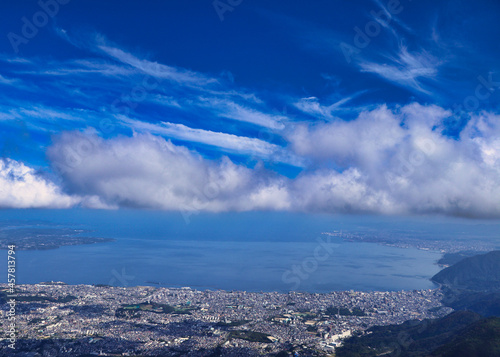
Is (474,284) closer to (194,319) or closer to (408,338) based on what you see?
(408,338)

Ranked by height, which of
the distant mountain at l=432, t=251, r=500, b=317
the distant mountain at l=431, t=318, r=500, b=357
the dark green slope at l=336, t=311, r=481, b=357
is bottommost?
the distant mountain at l=432, t=251, r=500, b=317

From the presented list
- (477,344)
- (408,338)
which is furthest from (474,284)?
(477,344)

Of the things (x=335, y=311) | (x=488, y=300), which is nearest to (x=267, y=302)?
(x=335, y=311)

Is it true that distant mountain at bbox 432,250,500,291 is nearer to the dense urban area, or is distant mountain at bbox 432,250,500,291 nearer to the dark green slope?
the dense urban area

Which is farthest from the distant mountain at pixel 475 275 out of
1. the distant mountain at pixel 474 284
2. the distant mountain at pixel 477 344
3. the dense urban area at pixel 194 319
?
the distant mountain at pixel 477 344

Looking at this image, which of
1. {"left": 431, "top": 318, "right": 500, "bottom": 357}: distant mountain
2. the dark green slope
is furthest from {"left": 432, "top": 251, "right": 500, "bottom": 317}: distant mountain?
{"left": 431, "top": 318, "right": 500, "bottom": 357}: distant mountain

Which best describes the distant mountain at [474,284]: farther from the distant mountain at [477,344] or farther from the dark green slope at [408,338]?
the distant mountain at [477,344]
